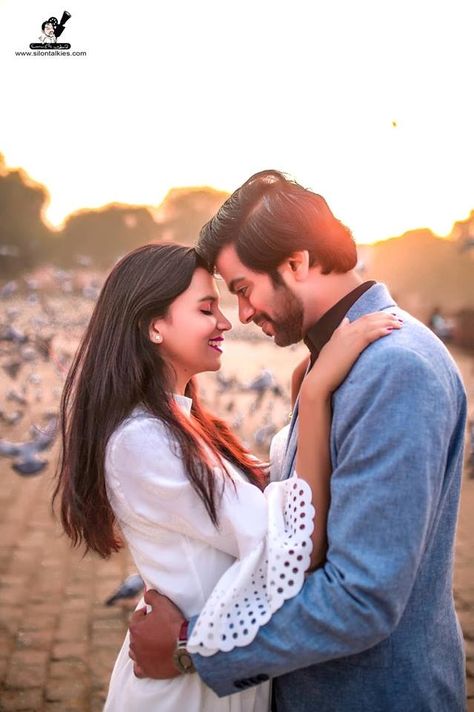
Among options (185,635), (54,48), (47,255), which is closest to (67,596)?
(185,635)

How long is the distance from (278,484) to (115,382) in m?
0.65

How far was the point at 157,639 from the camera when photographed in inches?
78.2

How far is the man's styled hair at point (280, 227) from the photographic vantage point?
210cm

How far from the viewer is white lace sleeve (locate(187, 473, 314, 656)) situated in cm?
174

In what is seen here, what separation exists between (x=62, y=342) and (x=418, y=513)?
34.1ft

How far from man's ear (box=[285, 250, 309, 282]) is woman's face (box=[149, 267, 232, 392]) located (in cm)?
42

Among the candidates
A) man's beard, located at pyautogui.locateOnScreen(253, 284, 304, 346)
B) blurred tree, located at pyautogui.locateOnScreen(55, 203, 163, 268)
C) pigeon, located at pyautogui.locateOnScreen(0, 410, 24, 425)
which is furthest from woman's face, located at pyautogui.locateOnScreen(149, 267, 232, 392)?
blurred tree, located at pyautogui.locateOnScreen(55, 203, 163, 268)

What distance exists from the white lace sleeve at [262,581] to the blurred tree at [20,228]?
1053 centimetres

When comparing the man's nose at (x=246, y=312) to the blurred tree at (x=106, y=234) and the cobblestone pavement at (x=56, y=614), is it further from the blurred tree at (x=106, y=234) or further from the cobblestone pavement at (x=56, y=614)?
the blurred tree at (x=106, y=234)

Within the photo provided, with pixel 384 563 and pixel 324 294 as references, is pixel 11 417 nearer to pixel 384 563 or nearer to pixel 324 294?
pixel 324 294

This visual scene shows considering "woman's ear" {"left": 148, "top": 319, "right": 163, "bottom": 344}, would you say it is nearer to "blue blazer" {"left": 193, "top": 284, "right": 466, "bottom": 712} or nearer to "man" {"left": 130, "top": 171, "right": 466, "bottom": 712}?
"man" {"left": 130, "top": 171, "right": 466, "bottom": 712}

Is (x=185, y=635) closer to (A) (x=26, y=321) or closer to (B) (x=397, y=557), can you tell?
(B) (x=397, y=557)

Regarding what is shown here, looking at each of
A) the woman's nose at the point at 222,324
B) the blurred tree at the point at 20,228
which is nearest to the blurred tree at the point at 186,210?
the blurred tree at the point at 20,228

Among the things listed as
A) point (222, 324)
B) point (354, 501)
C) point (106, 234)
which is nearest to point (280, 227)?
point (222, 324)
